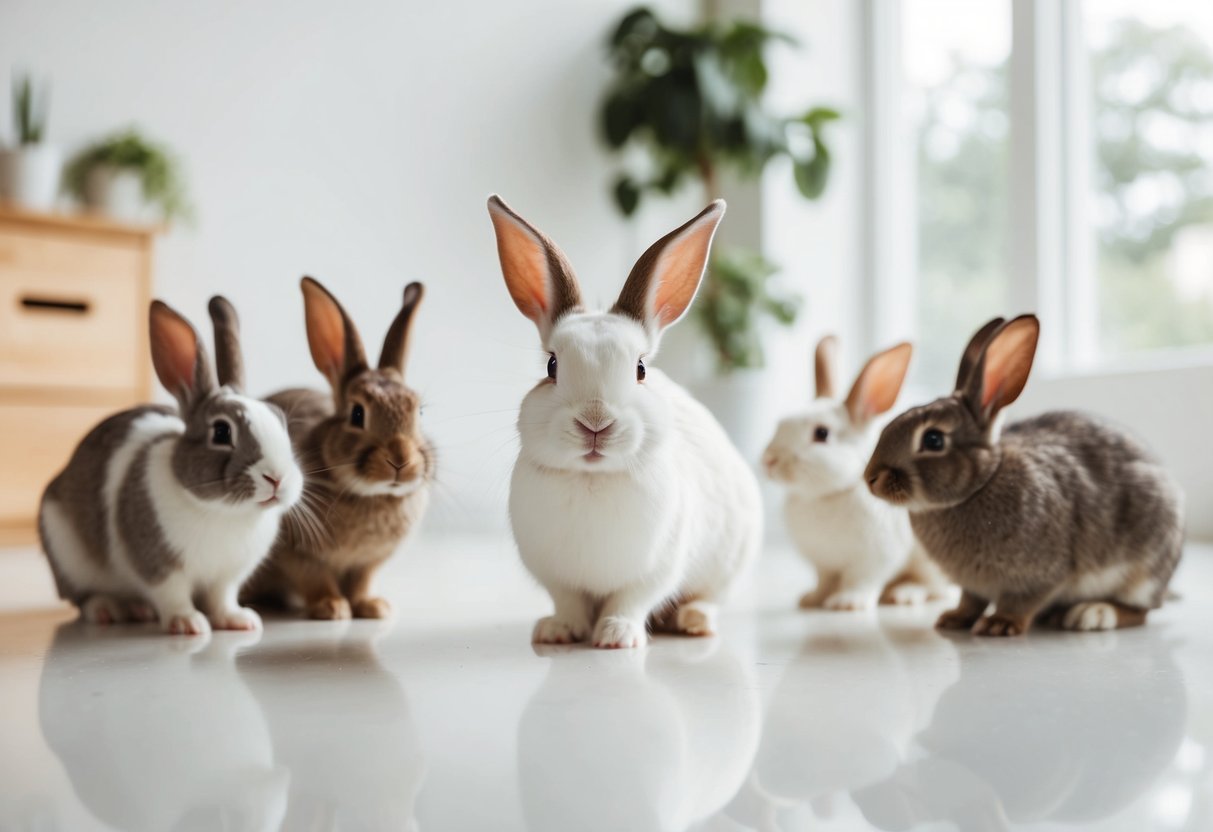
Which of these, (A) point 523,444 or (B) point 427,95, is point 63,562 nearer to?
(A) point 523,444

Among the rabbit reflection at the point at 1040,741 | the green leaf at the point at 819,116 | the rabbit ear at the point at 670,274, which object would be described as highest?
the green leaf at the point at 819,116

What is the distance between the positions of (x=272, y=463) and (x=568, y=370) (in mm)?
552

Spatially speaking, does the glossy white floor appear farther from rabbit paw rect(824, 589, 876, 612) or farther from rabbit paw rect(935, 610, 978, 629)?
rabbit paw rect(824, 589, 876, 612)

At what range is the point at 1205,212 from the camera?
178 inches

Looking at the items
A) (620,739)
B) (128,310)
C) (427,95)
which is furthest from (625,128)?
(620,739)

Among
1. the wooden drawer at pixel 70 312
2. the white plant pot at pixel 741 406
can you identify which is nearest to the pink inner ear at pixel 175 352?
the wooden drawer at pixel 70 312

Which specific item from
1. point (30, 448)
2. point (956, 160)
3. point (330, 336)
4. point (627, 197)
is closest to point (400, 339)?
point (330, 336)

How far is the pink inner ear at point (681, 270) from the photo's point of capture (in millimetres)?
1659

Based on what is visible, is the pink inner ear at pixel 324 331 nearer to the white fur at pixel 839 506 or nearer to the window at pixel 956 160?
the white fur at pixel 839 506

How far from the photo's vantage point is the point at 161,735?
47.8 inches

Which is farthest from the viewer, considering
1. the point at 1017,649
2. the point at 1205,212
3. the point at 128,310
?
the point at 1205,212

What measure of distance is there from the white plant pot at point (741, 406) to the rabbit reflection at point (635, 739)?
123 inches

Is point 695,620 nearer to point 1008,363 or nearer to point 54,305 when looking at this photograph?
point 1008,363

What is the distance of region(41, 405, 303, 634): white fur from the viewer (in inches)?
71.2
